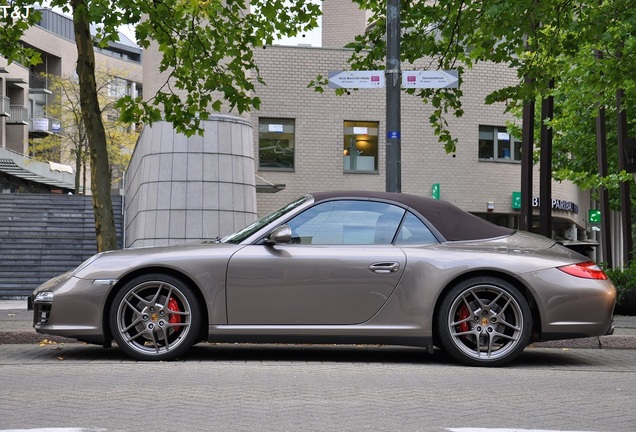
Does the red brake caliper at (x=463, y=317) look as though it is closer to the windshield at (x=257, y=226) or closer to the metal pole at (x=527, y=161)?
the windshield at (x=257, y=226)

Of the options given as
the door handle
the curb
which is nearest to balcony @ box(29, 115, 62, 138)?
the curb

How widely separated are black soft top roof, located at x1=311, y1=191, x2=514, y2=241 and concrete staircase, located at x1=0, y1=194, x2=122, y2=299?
1503 centimetres

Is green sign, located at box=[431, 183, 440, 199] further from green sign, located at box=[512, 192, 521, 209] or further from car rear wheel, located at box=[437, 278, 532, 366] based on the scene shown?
→ car rear wheel, located at box=[437, 278, 532, 366]

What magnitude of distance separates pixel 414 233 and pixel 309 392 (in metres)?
2.36

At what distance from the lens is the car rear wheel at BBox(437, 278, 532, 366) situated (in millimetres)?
7988

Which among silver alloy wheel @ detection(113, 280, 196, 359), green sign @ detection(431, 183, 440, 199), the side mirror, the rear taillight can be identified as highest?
green sign @ detection(431, 183, 440, 199)

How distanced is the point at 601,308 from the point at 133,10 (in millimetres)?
Result: 7527

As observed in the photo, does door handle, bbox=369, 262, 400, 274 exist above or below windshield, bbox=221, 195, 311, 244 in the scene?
below

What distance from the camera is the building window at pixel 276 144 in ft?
108

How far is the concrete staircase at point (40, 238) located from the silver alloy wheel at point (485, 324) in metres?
15.7

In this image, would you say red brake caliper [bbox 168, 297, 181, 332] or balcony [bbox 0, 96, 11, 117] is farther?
balcony [bbox 0, 96, 11, 117]

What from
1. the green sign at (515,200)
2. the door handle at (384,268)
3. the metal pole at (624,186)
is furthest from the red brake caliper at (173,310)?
the green sign at (515,200)

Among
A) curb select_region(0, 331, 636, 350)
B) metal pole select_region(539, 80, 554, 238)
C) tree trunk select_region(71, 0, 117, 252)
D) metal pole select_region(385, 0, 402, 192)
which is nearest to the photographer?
curb select_region(0, 331, 636, 350)

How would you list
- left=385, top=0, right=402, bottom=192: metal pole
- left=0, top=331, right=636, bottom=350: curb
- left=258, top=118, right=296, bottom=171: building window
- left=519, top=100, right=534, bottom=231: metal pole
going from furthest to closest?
left=258, top=118, right=296, bottom=171: building window
left=519, top=100, right=534, bottom=231: metal pole
left=385, top=0, right=402, bottom=192: metal pole
left=0, top=331, right=636, bottom=350: curb
